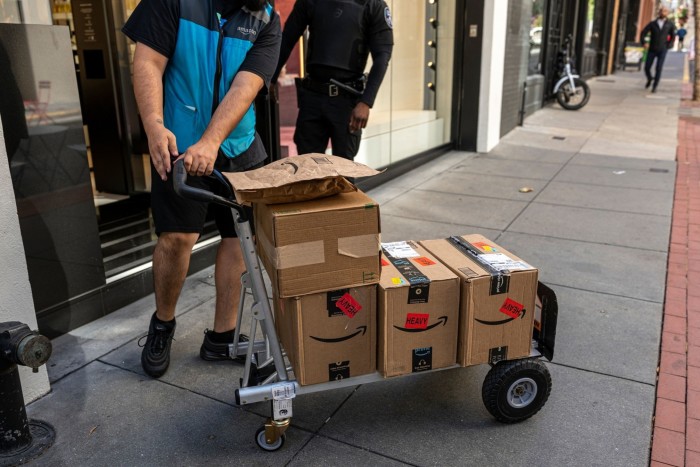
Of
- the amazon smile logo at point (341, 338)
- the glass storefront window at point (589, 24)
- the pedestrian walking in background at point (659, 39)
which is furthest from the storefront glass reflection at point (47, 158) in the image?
the pedestrian walking in background at point (659, 39)

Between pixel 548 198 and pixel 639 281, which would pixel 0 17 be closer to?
pixel 639 281

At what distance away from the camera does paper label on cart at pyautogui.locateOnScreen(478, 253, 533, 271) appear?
252 cm

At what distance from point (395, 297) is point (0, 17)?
2.50m

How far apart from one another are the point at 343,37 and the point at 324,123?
612 mm

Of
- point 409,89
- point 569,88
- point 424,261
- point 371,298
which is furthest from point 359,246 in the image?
point 569,88

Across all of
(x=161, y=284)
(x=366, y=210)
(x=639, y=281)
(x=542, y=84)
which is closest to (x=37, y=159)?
(x=161, y=284)

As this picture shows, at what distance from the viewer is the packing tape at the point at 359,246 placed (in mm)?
2234

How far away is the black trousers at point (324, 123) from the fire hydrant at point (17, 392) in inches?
96.8

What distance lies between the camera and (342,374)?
2455 mm

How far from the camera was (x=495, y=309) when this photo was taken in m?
2.50

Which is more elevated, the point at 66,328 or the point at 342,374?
the point at 342,374

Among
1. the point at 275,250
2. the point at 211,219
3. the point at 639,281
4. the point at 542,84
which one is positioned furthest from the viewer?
the point at 542,84

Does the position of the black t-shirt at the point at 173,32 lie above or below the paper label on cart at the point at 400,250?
above

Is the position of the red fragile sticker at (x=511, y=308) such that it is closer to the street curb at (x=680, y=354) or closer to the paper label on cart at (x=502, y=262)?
the paper label on cart at (x=502, y=262)
